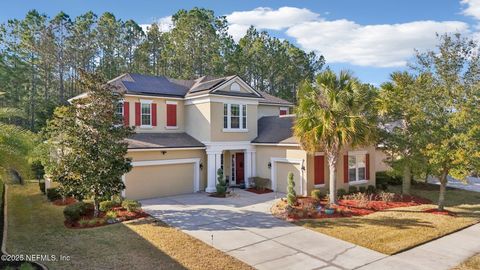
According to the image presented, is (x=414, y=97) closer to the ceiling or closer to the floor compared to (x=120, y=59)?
closer to the floor

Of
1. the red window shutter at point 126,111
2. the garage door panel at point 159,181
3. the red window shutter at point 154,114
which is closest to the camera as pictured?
the garage door panel at point 159,181

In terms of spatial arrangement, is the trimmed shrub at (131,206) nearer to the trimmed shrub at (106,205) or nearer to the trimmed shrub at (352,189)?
the trimmed shrub at (106,205)

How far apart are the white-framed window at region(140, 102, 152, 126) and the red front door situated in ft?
21.2

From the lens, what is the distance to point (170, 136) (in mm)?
20625

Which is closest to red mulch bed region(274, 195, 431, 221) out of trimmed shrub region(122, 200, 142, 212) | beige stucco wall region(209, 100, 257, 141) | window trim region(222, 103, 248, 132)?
beige stucco wall region(209, 100, 257, 141)

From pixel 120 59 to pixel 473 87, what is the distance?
129 feet

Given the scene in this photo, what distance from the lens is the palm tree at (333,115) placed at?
15.4 m

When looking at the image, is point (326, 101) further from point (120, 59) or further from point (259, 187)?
point (120, 59)

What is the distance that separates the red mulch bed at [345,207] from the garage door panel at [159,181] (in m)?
6.41

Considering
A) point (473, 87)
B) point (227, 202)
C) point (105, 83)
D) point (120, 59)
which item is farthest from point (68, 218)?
point (120, 59)

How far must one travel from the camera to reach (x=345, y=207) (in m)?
15.8

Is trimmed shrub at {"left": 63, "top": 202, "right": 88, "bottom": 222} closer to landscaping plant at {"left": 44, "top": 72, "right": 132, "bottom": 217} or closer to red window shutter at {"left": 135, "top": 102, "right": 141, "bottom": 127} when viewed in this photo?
landscaping plant at {"left": 44, "top": 72, "right": 132, "bottom": 217}

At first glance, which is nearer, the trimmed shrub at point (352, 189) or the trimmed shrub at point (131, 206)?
the trimmed shrub at point (131, 206)

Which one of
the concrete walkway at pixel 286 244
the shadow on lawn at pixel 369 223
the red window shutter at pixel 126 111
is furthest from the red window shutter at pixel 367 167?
the red window shutter at pixel 126 111
